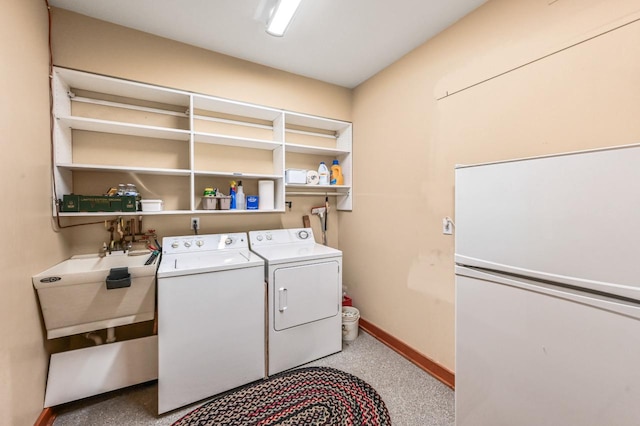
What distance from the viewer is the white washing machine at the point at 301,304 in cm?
204

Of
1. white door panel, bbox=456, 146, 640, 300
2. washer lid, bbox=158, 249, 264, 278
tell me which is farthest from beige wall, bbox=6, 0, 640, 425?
white door panel, bbox=456, 146, 640, 300

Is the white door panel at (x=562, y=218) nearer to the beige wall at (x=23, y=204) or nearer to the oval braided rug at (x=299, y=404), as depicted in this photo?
the oval braided rug at (x=299, y=404)

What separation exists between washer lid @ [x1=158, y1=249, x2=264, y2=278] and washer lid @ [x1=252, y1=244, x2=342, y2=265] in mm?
103

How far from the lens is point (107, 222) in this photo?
6.72 feet

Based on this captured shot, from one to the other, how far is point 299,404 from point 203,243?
1464mm

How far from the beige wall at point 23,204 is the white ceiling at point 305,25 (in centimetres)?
57

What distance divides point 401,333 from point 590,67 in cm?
221

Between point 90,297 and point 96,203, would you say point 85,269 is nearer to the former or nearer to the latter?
point 90,297

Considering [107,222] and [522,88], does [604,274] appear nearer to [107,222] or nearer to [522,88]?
[522,88]

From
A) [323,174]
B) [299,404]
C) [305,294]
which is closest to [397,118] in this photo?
[323,174]

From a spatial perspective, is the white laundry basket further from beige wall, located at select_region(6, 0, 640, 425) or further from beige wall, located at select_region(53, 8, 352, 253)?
beige wall, located at select_region(53, 8, 352, 253)

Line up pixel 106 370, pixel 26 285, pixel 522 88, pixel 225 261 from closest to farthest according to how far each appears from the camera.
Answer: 1. pixel 26 285
2. pixel 522 88
3. pixel 106 370
4. pixel 225 261

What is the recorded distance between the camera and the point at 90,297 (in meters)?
1.61

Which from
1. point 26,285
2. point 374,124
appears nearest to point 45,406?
point 26,285
